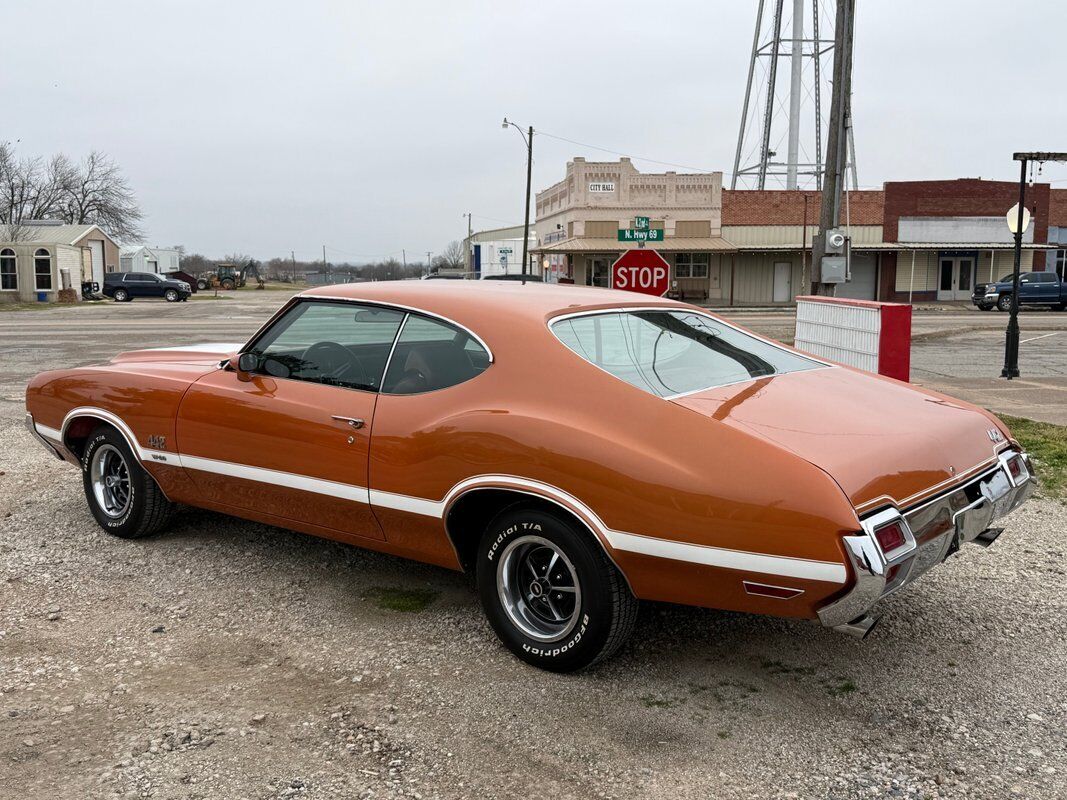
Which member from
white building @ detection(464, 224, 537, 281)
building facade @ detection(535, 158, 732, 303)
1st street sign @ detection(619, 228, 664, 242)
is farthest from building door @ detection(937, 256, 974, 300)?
white building @ detection(464, 224, 537, 281)

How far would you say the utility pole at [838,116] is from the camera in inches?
522

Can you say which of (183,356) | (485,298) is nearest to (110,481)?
(183,356)

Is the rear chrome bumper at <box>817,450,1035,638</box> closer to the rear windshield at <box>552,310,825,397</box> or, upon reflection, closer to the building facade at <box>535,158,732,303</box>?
the rear windshield at <box>552,310,825,397</box>

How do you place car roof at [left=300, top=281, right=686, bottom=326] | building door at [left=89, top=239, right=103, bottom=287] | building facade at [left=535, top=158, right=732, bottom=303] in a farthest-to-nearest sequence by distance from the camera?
building door at [left=89, top=239, right=103, bottom=287], building facade at [left=535, top=158, right=732, bottom=303], car roof at [left=300, top=281, right=686, bottom=326]

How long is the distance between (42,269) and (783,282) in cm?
3686

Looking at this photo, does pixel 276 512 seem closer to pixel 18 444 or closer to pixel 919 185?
pixel 18 444

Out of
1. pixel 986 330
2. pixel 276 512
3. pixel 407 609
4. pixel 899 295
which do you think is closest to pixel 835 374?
pixel 407 609

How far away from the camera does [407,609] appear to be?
14.3 ft

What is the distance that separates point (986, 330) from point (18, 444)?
2278cm

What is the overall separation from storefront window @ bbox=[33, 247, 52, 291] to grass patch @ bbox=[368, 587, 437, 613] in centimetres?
4936

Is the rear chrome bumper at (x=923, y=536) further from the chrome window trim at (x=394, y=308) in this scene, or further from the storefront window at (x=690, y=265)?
the storefront window at (x=690, y=265)

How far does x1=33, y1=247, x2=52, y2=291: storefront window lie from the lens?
47375 mm

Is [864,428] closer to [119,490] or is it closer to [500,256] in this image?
[119,490]

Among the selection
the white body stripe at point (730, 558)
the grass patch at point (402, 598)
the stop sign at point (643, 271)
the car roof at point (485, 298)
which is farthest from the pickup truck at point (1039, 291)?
the white body stripe at point (730, 558)
